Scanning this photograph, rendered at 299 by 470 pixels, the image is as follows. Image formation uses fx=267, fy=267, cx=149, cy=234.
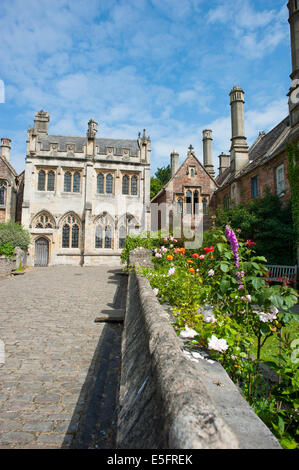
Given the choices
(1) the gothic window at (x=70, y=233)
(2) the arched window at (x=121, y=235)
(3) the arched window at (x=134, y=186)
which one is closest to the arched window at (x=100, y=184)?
(3) the arched window at (x=134, y=186)

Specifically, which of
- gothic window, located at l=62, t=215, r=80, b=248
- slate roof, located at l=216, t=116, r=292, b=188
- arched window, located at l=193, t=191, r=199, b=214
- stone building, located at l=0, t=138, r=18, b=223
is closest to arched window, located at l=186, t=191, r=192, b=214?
arched window, located at l=193, t=191, r=199, b=214

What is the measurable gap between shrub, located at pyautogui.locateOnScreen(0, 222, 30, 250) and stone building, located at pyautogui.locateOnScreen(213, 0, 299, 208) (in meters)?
17.6

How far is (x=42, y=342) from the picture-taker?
16.2 ft

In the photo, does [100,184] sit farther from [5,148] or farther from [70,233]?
[5,148]

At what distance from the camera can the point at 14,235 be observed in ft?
70.9

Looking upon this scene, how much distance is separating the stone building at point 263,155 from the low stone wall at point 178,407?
622 inches

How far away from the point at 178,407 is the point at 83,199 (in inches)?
1067

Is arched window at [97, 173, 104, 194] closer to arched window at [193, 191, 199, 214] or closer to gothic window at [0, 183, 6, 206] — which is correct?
arched window at [193, 191, 199, 214]

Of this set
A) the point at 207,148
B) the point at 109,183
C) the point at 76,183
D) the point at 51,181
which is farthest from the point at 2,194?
the point at 207,148

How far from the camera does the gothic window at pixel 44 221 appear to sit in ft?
85.5

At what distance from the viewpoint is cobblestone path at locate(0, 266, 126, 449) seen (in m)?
2.53

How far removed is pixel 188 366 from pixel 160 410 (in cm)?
30

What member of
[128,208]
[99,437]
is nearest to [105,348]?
[99,437]
